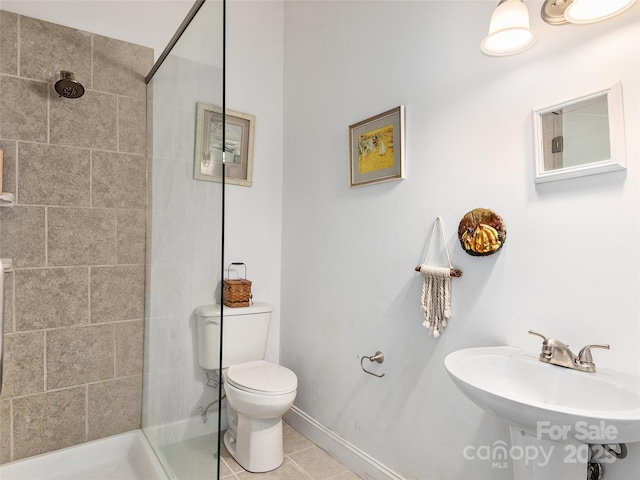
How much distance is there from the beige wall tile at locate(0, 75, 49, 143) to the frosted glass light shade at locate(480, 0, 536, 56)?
1920 mm

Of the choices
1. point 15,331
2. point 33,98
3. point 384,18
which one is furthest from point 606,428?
point 33,98

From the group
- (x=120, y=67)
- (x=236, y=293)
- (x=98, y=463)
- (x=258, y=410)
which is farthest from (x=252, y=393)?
(x=120, y=67)

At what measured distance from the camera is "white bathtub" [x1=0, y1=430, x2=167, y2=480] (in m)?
1.70

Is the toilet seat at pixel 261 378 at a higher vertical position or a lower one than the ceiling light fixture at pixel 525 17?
lower

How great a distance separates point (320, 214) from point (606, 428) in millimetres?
1614

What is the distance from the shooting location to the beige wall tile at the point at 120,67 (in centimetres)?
192

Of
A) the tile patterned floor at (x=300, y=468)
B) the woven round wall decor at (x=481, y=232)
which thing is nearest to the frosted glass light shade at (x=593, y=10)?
the woven round wall decor at (x=481, y=232)

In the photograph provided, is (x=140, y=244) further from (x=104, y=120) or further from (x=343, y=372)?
(x=343, y=372)

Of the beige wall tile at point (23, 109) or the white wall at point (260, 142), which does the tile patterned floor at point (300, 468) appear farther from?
the beige wall tile at point (23, 109)

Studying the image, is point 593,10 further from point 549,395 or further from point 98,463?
point 98,463

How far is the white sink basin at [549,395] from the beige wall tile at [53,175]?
1.86m

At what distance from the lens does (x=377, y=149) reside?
1806mm

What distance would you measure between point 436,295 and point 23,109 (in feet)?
6.64

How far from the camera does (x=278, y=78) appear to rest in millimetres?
2549
